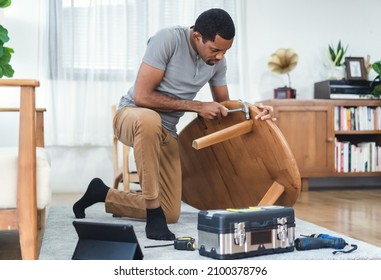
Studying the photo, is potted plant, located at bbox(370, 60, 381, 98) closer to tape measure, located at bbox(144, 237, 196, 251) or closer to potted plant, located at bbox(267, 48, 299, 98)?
potted plant, located at bbox(267, 48, 299, 98)

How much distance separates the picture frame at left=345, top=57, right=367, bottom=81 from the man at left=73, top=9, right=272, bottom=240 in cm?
223

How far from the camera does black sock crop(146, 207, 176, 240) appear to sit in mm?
2156

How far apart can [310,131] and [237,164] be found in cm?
203

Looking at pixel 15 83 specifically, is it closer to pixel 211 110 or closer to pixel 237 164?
pixel 211 110

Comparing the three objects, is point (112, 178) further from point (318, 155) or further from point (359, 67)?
point (359, 67)

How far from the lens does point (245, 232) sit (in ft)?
5.86

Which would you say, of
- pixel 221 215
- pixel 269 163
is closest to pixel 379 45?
pixel 269 163

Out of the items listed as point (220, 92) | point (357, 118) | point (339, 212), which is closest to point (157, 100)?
point (220, 92)

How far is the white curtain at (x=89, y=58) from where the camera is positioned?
4270 millimetres

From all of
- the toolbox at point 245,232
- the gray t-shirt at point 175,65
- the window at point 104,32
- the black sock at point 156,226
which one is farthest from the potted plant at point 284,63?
the toolbox at point 245,232

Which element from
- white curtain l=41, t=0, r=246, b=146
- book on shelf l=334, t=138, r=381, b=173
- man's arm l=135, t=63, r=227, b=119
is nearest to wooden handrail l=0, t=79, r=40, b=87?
man's arm l=135, t=63, r=227, b=119

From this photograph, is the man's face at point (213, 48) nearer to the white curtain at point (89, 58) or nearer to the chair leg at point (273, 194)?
the chair leg at point (273, 194)

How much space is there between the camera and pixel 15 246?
2219mm

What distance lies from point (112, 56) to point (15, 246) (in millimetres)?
2415
